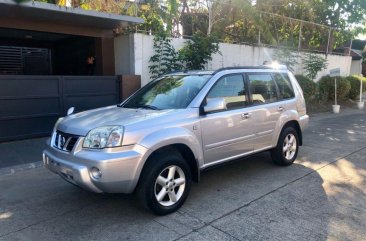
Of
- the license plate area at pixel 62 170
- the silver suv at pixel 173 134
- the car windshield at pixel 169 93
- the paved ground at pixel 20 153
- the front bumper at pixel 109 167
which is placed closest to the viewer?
the front bumper at pixel 109 167

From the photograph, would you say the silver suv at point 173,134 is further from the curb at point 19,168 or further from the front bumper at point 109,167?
the curb at point 19,168

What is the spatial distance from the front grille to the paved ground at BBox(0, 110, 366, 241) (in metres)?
0.82

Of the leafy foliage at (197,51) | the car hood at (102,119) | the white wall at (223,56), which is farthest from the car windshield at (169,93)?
the leafy foliage at (197,51)

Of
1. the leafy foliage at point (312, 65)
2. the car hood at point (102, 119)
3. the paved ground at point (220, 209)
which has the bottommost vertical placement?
the paved ground at point (220, 209)

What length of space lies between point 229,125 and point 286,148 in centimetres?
173

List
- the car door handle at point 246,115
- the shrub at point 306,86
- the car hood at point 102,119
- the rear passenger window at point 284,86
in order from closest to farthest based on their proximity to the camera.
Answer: the car hood at point 102,119 < the car door handle at point 246,115 < the rear passenger window at point 284,86 < the shrub at point 306,86

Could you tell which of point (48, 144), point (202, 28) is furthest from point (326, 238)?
point (202, 28)

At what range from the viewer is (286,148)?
604 centimetres

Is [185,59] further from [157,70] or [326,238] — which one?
[326,238]

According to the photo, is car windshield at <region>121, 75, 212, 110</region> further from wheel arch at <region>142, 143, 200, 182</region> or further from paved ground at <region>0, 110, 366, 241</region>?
paved ground at <region>0, 110, 366, 241</region>

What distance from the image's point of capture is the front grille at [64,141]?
400 cm

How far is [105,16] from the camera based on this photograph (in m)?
8.03

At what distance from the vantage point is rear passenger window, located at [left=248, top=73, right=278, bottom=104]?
543 cm

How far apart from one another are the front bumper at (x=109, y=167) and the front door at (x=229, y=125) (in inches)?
43.7
